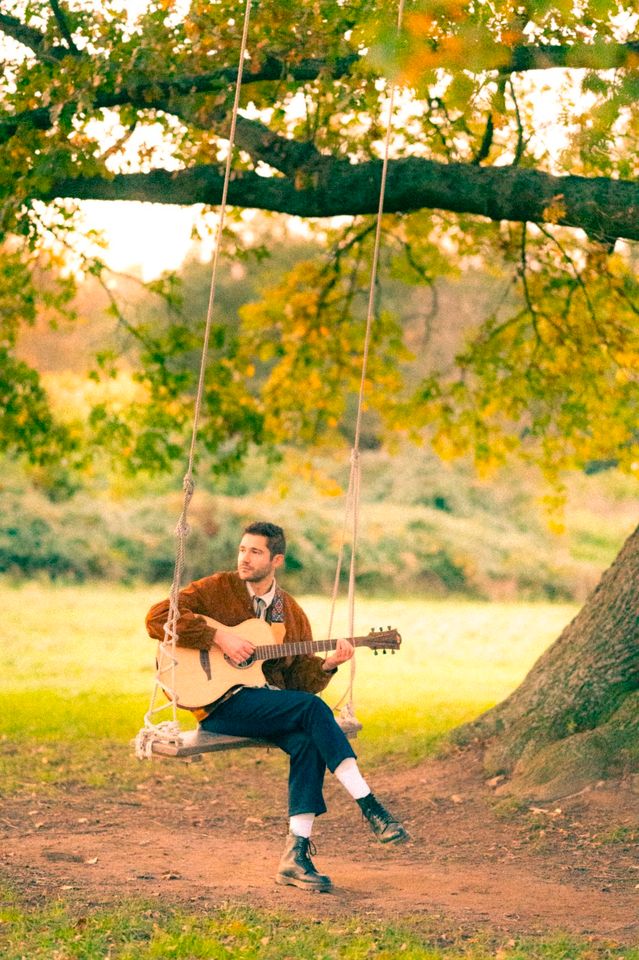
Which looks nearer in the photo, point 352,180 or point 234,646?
point 234,646

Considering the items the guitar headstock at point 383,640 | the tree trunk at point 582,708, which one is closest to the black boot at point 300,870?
the guitar headstock at point 383,640

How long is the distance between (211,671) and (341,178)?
301 cm

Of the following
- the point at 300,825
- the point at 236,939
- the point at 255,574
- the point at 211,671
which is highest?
the point at 255,574

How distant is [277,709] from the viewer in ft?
18.4

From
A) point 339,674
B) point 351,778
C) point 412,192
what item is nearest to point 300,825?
point 351,778

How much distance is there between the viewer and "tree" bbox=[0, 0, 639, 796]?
6793 millimetres

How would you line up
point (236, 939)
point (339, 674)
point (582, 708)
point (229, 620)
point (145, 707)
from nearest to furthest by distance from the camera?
point (236, 939), point (229, 620), point (582, 708), point (145, 707), point (339, 674)

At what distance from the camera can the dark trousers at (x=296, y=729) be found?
18.4ft

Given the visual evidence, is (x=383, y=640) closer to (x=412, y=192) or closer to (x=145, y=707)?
(x=412, y=192)

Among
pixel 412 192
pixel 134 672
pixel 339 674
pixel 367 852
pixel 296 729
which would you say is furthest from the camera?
pixel 339 674

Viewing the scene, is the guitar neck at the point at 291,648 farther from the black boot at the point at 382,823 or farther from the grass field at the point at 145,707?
the grass field at the point at 145,707

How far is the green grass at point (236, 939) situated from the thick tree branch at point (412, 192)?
3.77m

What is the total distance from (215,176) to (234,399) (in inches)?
127

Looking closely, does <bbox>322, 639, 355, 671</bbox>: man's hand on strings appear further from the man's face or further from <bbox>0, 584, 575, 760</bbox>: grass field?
<bbox>0, 584, 575, 760</bbox>: grass field
